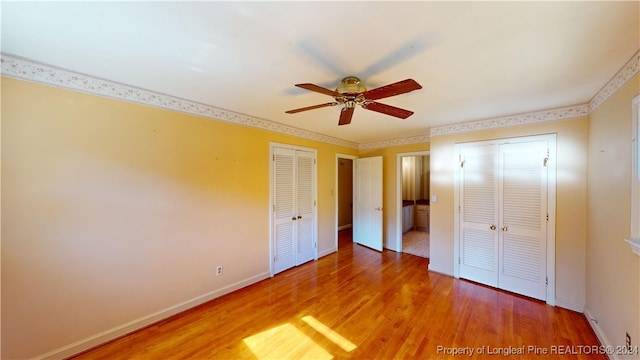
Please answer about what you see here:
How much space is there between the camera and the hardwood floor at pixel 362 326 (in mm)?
1925

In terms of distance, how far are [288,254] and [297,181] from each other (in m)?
1.22

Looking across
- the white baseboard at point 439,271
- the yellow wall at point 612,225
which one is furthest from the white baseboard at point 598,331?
the white baseboard at point 439,271

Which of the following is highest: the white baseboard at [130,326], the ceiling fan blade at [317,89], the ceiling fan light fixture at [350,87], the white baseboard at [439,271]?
the ceiling fan light fixture at [350,87]

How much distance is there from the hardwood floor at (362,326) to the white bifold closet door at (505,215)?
270mm

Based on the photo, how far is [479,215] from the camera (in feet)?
10.4

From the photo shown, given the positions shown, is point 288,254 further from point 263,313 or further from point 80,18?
point 80,18

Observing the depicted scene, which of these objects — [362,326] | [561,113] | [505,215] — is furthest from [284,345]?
[561,113]

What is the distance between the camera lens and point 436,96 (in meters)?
2.26

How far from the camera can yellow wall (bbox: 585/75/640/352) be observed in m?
1.63

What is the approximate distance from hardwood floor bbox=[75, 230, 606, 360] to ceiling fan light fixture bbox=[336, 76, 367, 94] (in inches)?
87.1

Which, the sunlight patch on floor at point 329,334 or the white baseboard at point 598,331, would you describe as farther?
the sunlight patch on floor at point 329,334

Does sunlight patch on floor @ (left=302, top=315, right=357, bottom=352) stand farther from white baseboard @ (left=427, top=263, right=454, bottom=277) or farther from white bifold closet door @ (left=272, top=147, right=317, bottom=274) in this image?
white baseboard @ (left=427, top=263, right=454, bottom=277)

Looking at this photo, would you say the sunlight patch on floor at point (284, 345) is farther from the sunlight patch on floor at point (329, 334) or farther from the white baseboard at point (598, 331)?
the white baseboard at point (598, 331)

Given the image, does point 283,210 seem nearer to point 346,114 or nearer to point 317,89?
point 346,114
